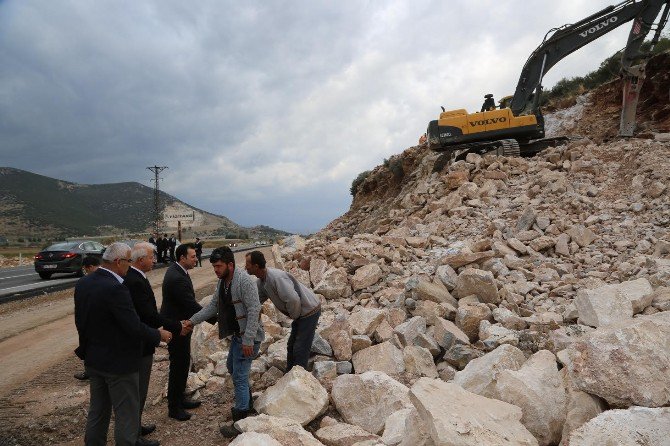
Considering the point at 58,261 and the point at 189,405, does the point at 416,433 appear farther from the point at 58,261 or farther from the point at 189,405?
the point at 58,261

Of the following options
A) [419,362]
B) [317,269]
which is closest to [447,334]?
[419,362]

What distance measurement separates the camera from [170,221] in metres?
27.7

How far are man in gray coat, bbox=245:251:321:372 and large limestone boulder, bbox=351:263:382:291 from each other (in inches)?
113

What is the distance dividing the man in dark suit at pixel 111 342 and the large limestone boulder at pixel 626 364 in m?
3.10

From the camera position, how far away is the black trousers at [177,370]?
409cm

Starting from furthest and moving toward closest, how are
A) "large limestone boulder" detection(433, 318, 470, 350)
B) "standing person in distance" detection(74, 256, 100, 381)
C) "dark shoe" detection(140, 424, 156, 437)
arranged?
"standing person in distance" detection(74, 256, 100, 381) → "large limestone boulder" detection(433, 318, 470, 350) → "dark shoe" detection(140, 424, 156, 437)

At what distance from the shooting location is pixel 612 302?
447cm

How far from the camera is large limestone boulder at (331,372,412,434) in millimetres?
3521

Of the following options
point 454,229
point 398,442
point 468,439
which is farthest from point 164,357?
point 454,229

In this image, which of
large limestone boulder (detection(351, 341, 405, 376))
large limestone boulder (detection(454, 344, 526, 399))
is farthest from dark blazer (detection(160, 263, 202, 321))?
large limestone boulder (detection(454, 344, 526, 399))

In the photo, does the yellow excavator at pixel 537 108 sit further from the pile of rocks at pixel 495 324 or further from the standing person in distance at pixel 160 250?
the standing person in distance at pixel 160 250

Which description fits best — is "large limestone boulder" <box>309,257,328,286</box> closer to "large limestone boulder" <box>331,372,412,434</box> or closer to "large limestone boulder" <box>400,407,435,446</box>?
"large limestone boulder" <box>331,372,412,434</box>

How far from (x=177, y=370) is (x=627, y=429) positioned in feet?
12.2

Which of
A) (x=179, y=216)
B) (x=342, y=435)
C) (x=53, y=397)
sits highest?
(x=179, y=216)
